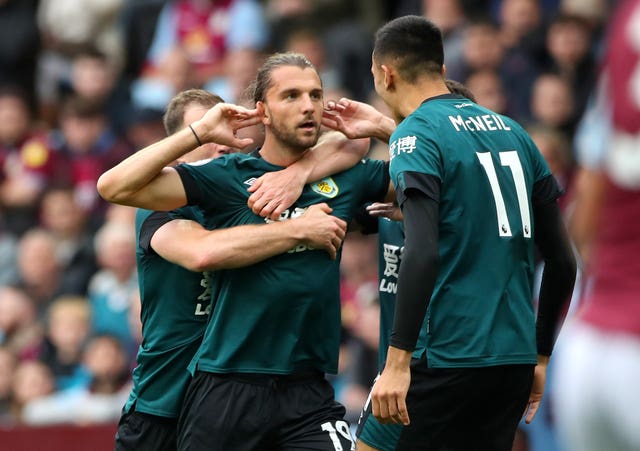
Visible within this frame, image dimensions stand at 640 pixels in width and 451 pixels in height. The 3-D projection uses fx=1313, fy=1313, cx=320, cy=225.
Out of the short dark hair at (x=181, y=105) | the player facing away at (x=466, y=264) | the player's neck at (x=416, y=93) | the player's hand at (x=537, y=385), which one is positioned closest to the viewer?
the player facing away at (x=466, y=264)

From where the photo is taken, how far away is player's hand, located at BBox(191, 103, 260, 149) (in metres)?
5.96

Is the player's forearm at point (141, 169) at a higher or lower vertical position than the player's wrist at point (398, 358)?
higher

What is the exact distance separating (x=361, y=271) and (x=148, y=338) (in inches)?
161

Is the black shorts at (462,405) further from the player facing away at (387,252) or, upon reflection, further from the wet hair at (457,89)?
the wet hair at (457,89)

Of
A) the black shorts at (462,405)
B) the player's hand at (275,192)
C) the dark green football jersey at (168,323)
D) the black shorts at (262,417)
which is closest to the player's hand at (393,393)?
the black shorts at (462,405)

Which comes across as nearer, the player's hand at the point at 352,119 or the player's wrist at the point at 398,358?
the player's wrist at the point at 398,358

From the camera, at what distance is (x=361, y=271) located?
10234 millimetres

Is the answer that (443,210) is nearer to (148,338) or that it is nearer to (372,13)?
(148,338)

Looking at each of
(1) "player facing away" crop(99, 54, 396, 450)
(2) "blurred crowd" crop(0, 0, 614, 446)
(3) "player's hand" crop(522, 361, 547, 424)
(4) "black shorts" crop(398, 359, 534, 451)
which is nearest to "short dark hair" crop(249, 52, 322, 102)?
(1) "player facing away" crop(99, 54, 396, 450)

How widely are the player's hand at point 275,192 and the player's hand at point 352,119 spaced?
1.33 feet

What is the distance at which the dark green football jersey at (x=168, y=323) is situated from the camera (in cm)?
622

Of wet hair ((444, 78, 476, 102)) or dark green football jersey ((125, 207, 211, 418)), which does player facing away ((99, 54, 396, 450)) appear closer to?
dark green football jersey ((125, 207, 211, 418))

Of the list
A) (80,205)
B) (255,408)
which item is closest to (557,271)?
(255,408)

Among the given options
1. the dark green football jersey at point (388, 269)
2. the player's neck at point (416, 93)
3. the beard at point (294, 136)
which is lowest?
the dark green football jersey at point (388, 269)
